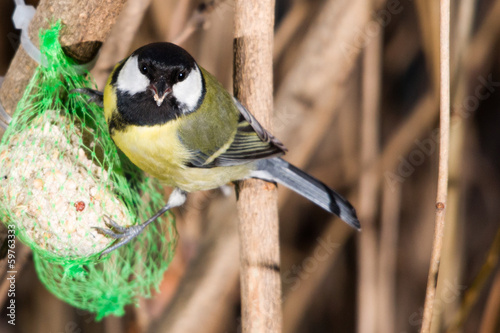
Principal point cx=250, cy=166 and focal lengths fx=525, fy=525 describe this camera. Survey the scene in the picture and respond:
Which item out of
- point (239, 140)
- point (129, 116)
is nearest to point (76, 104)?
point (129, 116)

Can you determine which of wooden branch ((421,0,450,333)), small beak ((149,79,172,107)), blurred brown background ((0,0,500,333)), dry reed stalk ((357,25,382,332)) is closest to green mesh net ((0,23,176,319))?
small beak ((149,79,172,107))

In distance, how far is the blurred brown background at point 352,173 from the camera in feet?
5.37

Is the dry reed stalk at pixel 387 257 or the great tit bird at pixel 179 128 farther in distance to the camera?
the dry reed stalk at pixel 387 257

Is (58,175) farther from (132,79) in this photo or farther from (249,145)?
(249,145)

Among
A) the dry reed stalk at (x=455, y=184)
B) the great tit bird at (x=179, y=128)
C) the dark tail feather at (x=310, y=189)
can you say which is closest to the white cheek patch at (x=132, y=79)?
the great tit bird at (x=179, y=128)

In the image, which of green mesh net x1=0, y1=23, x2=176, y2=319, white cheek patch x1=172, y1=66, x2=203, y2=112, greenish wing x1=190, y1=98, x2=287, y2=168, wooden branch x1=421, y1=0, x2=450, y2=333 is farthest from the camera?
greenish wing x1=190, y1=98, x2=287, y2=168

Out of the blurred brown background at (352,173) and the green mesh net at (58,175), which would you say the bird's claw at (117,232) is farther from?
the blurred brown background at (352,173)

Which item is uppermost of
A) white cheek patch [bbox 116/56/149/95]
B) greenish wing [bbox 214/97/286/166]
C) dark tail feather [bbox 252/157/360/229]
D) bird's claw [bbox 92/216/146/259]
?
white cheek patch [bbox 116/56/149/95]

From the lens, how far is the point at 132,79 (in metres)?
1.21

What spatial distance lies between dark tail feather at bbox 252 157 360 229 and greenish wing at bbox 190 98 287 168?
11 centimetres

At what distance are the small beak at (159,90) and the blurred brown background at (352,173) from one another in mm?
400

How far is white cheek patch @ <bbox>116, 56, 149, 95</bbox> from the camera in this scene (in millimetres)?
1187

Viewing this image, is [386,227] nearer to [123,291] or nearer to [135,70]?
[123,291]

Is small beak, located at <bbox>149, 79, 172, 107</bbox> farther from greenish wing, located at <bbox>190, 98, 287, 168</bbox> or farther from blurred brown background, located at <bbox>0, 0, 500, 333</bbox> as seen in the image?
blurred brown background, located at <bbox>0, 0, 500, 333</bbox>
